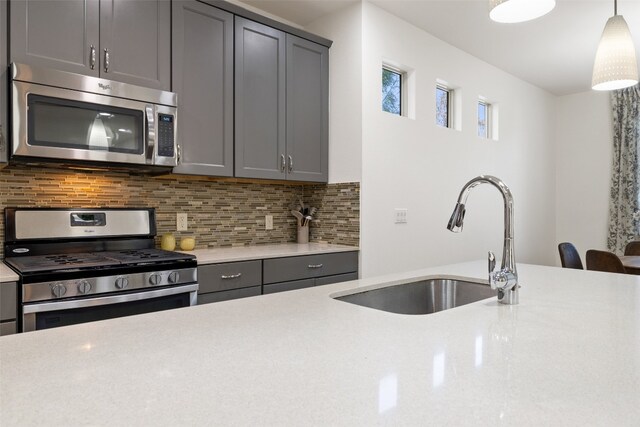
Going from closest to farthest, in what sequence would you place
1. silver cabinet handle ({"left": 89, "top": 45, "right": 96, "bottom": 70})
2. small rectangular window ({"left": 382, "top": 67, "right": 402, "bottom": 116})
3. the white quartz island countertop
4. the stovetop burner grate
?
1. the white quartz island countertop
2. the stovetop burner grate
3. silver cabinet handle ({"left": 89, "top": 45, "right": 96, "bottom": 70})
4. small rectangular window ({"left": 382, "top": 67, "right": 402, "bottom": 116})

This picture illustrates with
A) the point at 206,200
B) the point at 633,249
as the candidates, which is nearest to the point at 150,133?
the point at 206,200

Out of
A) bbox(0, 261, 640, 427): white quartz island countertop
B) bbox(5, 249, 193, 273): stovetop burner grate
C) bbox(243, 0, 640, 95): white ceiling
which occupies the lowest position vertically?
bbox(0, 261, 640, 427): white quartz island countertop

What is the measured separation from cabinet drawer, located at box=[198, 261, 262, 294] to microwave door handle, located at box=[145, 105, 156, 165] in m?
0.67

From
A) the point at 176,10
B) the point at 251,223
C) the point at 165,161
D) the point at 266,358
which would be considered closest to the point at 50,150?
the point at 165,161

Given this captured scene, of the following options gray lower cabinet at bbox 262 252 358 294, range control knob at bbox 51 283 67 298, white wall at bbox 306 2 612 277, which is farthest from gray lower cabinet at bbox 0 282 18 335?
white wall at bbox 306 2 612 277

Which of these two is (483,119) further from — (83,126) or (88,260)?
(88,260)

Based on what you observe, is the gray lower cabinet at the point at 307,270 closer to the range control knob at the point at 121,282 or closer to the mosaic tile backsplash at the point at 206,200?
the mosaic tile backsplash at the point at 206,200

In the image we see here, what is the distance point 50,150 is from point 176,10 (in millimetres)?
1098

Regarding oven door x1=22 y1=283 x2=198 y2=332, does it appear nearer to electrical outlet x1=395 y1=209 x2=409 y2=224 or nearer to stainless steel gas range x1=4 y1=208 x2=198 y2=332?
stainless steel gas range x1=4 y1=208 x2=198 y2=332

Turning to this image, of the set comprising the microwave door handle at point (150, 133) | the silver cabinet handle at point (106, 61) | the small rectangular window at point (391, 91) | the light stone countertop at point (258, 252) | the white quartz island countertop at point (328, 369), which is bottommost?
the white quartz island countertop at point (328, 369)

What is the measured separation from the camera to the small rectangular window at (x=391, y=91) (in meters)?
3.57

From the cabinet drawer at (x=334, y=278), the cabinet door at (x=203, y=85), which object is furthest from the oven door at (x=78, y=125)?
the cabinet drawer at (x=334, y=278)

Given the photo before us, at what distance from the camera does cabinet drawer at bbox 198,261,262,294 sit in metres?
2.38

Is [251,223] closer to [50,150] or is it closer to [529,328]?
[50,150]
